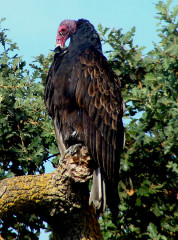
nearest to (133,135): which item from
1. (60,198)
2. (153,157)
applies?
(153,157)

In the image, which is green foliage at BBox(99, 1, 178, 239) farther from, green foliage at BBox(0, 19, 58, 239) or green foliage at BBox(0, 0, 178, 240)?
green foliage at BBox(0, 19, 58, 239)

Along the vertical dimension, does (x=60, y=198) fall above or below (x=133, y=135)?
below

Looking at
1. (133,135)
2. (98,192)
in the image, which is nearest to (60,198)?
(98,192)

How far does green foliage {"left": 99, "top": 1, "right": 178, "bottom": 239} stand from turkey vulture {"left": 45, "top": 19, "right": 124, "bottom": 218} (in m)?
0.16

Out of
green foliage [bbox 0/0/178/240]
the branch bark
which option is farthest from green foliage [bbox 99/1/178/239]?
the branch bark

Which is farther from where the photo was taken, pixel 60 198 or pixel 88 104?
pixel 88 104

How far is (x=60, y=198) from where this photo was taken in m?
2.98

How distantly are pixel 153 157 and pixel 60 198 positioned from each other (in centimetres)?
96

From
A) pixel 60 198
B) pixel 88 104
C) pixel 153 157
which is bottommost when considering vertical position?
pixel 60 198

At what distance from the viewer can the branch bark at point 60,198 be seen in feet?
9.70

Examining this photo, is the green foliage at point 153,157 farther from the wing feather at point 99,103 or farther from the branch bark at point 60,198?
the branch bark at point 60,198

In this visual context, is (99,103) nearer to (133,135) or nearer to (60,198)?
(133,135)

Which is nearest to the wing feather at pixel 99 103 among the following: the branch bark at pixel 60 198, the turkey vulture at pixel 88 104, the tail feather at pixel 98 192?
the turkey vulture at pixel 88 104

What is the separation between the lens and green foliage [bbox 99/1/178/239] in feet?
10.7
